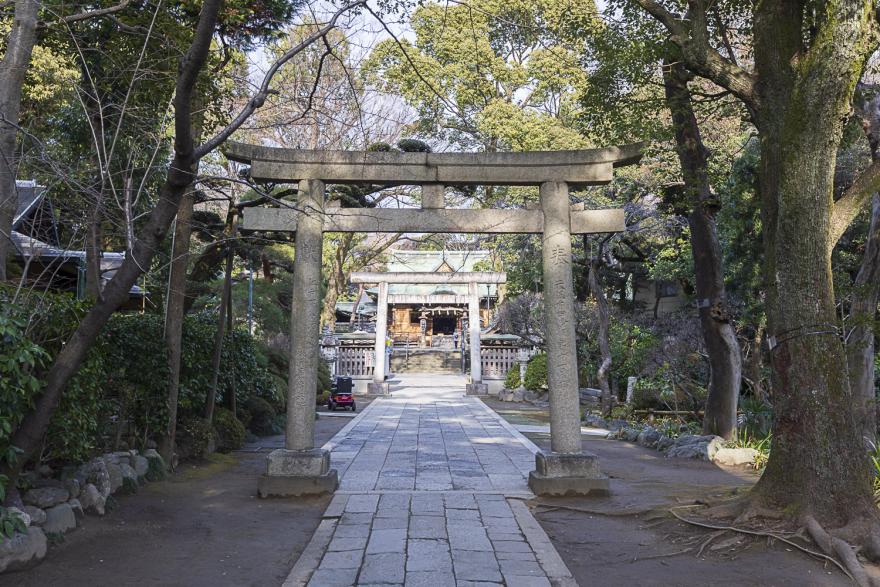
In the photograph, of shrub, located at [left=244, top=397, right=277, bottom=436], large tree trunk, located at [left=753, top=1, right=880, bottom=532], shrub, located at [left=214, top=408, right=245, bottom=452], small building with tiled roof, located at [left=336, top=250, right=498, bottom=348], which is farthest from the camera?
small building with tiled roof, located at [left=336, top=250, right=498, bottom=348]

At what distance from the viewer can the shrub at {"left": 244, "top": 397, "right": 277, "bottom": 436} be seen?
12.5m

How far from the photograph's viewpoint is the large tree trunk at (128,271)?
4906mm

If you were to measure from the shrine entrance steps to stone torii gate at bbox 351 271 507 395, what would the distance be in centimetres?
1138

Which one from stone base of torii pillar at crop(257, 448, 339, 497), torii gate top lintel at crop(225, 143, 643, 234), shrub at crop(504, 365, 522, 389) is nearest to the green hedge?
stone base of torii pillar at crop(257, 448, 339, 497)

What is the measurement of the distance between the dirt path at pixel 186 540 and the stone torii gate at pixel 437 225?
0.64m

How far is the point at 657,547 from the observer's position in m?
5.59

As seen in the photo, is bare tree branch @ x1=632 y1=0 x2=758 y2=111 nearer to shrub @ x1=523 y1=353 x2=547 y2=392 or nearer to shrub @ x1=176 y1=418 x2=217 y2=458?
shrub @ x1=176 y1=418 x2=217 y2=458

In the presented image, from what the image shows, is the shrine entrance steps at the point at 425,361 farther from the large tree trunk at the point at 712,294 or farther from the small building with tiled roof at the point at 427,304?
the large tree trunk at the point at 712,294

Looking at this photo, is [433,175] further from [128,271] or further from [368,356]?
[368,356]

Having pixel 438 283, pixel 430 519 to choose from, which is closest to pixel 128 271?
pixel 430 519

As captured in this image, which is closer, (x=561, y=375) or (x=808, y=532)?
(x=808, y=532)

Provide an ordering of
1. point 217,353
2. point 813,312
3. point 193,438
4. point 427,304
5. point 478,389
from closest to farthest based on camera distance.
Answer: point 813,312
point 193,438
point 217,353
point 478,389
point 427,304

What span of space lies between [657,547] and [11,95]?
6748 millimetres

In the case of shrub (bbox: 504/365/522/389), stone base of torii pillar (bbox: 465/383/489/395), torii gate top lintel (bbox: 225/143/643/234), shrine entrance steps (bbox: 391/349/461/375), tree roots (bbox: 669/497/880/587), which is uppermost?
torii gate top lintel (bbox: 225/143/643/234)
